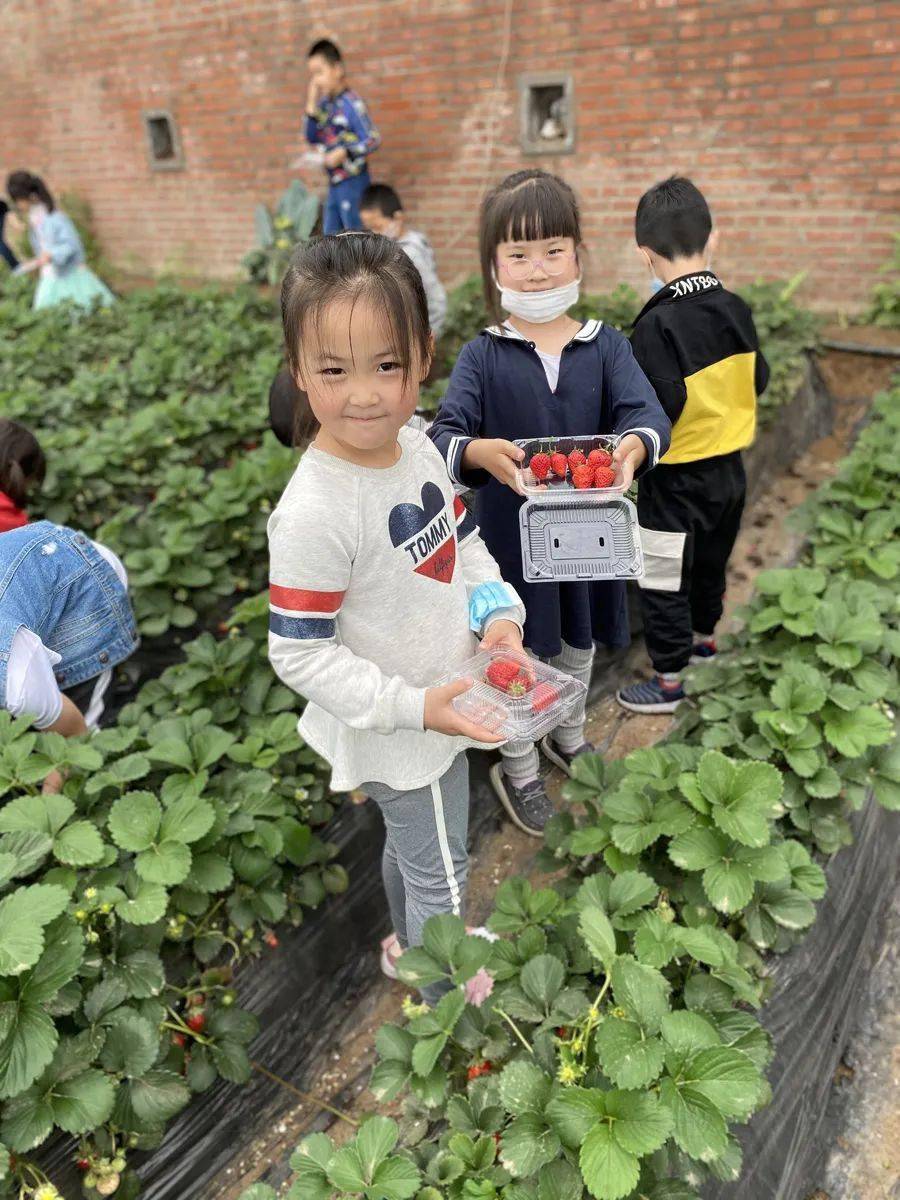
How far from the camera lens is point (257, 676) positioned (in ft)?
8.45

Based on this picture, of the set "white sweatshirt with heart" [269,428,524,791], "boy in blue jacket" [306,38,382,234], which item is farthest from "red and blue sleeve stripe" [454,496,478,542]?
"boy in blue jacket" [306,38,382,234]

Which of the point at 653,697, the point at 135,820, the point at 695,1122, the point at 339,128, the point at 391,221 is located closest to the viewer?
the point at 695,1122

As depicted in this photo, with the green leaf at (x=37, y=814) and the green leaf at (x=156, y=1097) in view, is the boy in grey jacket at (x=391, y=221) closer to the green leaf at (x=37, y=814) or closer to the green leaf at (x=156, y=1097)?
the green leaf at (x=37, y=814)

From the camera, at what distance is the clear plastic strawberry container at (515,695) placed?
4.63 feet

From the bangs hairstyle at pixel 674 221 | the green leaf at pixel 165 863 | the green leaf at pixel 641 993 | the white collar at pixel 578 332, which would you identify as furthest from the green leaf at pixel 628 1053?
the bangs hairstyle at pixel 674 221

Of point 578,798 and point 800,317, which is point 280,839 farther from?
point 800,317

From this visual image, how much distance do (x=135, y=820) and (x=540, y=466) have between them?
1217mm

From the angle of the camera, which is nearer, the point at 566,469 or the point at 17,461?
the point at 566,469

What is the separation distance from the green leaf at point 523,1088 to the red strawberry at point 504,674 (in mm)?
673

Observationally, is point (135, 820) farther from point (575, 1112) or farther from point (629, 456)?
point (629, 456)

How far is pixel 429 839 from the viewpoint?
1.66 m

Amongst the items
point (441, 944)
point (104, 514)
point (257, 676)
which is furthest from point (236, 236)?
point (441, 944)

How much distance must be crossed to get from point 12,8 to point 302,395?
32.9 feet

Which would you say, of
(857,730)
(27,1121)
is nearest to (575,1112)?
(27,1121)
